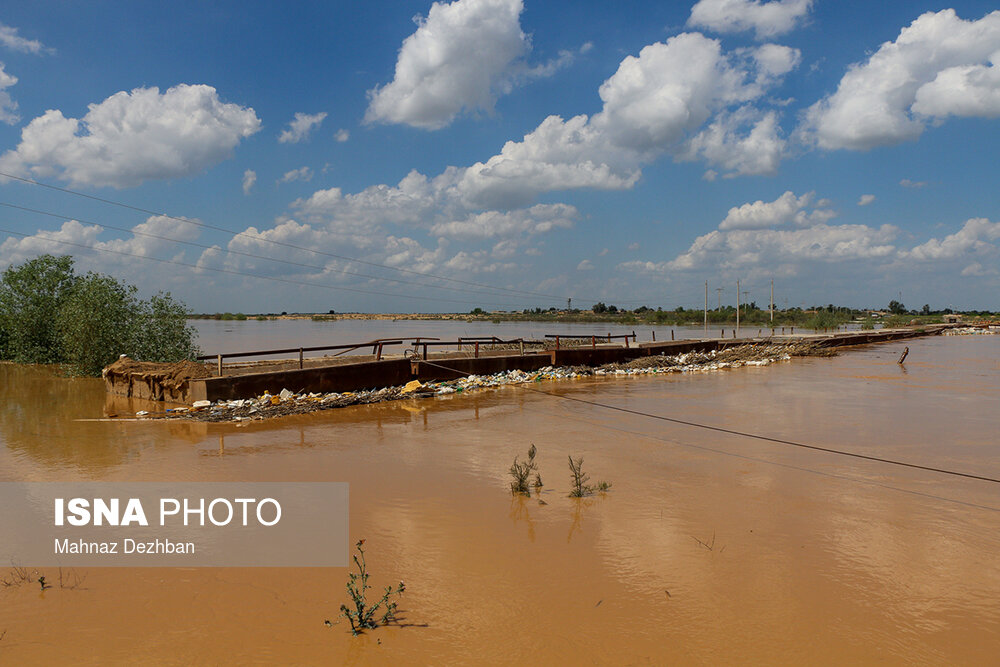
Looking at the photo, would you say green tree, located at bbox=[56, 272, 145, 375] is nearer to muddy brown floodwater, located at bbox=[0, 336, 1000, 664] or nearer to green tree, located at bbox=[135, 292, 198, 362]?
green tree, located at bbox=[135, 292, 198, 362]

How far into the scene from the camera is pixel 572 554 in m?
5.96

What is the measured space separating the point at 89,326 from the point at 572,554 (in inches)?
882

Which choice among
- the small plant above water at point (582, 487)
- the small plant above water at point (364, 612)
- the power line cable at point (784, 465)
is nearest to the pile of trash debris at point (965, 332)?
the power line cable at point (784, 465)

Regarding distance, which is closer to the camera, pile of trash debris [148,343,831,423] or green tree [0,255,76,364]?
pile of trash debris [148,343,831,423]

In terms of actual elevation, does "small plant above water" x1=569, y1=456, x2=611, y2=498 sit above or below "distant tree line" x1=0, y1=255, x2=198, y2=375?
below

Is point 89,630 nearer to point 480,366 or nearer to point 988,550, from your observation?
point 988,550

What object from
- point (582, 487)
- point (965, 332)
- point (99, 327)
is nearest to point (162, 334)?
point (99, 327)

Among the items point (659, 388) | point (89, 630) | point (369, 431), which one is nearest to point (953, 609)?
point (89, 630)

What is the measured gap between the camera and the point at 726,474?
30.1 feet

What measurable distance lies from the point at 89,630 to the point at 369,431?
847 cm

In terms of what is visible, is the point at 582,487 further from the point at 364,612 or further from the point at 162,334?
the point at 162,334

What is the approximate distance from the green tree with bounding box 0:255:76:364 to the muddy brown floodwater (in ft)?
52.3

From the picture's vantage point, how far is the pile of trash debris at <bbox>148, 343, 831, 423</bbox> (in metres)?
14.2

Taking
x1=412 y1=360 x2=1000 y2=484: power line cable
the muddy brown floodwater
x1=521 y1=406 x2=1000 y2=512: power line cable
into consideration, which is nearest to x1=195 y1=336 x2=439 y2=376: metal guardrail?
the muddy brown floodwater
